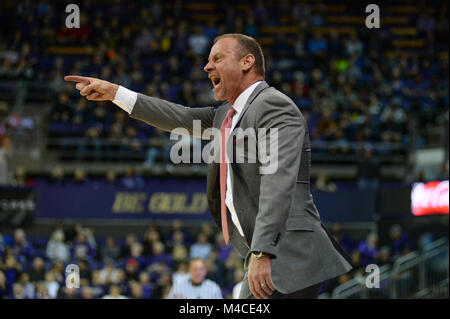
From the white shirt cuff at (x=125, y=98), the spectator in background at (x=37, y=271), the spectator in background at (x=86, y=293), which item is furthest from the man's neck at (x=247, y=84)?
the spectator in background at (x=37, y=271)

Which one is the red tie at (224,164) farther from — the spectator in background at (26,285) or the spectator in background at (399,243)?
the spectator in background at (399,243)

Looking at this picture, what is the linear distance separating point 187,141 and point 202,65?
3891mm

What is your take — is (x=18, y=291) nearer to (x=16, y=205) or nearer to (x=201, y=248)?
(x=16, y=205)

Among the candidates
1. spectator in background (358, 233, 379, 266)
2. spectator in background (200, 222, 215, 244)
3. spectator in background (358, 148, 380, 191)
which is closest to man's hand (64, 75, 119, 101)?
spectator in background (200, 222, 215, 244)

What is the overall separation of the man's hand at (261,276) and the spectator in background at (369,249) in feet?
39.9

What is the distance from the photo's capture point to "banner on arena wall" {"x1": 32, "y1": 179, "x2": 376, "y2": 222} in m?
15.7

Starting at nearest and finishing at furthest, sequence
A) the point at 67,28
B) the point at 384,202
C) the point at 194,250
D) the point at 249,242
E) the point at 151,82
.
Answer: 1. the point at 249,242
2. the point at 194,250
3. the point at 384,202
4. the point at 151,82
5. the point at 67,28

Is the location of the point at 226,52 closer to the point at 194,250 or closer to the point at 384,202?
the point at 194,250

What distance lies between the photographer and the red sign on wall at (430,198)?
13773 millimetres

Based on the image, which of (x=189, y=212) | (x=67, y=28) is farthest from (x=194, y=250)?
(x=67, y=28)

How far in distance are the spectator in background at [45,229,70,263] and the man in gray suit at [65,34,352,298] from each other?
11209 millimetres

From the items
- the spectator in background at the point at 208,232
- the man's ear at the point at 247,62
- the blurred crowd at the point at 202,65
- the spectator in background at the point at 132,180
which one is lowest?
the spectator in background at the point at 208,232

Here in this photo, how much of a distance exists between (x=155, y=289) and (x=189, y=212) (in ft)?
9.97

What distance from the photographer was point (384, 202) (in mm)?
15953
